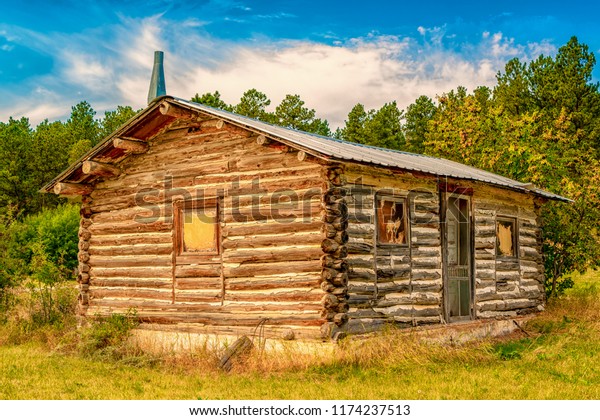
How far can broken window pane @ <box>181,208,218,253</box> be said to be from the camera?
13.4 m

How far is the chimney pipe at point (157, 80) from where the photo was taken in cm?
1783

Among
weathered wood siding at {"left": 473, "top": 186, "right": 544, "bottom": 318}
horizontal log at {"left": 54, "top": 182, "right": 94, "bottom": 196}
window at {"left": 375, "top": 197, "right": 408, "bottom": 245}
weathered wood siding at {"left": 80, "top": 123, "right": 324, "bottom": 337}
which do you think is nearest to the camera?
weathered wood siding at {"left": 80, "top": 123, "right": 324, "bottom": 337}

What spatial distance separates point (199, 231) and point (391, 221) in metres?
3.73

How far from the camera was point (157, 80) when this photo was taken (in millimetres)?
17922

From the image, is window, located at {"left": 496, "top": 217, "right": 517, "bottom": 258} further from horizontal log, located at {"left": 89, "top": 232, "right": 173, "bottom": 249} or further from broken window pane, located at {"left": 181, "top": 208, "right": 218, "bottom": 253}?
horizontal log, located at {"left": 89, "top": 232, "right": 173, "bottom": 249}

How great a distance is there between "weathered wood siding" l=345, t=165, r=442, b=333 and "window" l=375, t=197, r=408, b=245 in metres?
0.15

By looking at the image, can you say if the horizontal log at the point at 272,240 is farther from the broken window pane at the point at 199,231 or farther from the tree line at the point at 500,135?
the tree line at the point at 500,135

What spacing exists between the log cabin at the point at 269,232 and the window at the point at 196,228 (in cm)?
3

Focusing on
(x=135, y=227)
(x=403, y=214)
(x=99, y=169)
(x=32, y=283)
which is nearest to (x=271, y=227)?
(x=403, y=214)

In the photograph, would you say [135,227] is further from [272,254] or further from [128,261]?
[272,254]

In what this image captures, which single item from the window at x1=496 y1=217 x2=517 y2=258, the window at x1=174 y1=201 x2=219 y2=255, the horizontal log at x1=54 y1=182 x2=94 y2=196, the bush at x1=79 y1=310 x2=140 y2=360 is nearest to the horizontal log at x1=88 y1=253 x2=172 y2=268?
the window at x1=174 y1=201 x2=219 y2=255

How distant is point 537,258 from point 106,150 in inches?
452

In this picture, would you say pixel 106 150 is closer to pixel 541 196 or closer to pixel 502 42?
pixel 541 196

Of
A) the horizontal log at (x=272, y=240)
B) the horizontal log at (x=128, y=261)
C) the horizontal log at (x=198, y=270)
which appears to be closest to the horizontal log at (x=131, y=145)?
the horizontal log at (x=128, y=261)
